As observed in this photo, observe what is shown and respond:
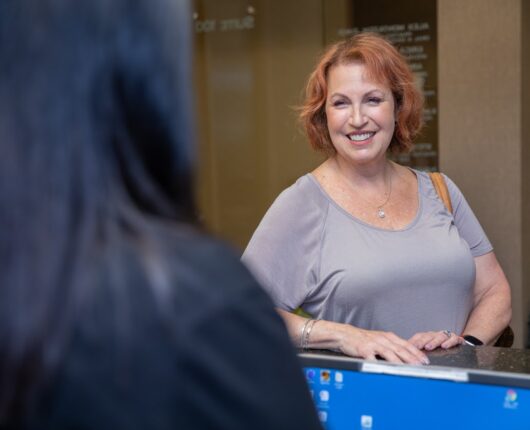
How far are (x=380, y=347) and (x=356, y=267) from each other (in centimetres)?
41

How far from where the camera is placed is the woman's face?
104 inches

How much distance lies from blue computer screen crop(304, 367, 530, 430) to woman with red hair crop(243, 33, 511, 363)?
48 centimetres

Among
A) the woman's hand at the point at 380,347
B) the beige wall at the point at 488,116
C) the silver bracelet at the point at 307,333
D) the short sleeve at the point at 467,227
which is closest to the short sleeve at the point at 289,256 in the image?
the silver bracelet at the point at 307,333

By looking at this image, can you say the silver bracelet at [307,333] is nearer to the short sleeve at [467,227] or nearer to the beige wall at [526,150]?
the short sleeve at [467,227]

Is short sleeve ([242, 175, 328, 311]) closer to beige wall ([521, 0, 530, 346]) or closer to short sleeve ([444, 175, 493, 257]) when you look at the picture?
short sleeve ([444, 175, 493, 257])

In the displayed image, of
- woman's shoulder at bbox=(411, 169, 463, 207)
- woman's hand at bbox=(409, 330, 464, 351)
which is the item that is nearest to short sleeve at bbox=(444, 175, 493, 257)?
woman's shoulder at bbox=(411, 169, 463, 207)

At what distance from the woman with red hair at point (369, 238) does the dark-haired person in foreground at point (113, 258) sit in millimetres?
1424

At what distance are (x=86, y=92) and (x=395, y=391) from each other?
41.0 inches

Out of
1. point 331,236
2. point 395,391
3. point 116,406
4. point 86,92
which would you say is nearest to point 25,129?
point 86,92

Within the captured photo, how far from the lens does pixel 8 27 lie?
74cm

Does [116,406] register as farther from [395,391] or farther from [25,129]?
[395,391]

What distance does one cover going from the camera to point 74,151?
28.8 inches

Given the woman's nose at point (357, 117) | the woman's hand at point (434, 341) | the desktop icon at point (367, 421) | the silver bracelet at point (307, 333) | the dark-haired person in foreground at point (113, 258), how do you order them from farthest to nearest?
1. the woman's nose at point (357, 117)
2. the silver bracelet at point (307, 333)
3. the woman's hand at point (434, 341)
4. the desktop icon at point (367, 421)
5. the dark-haired person in foreground at point (113, 258)

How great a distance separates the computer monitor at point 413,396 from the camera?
1.51 meters
